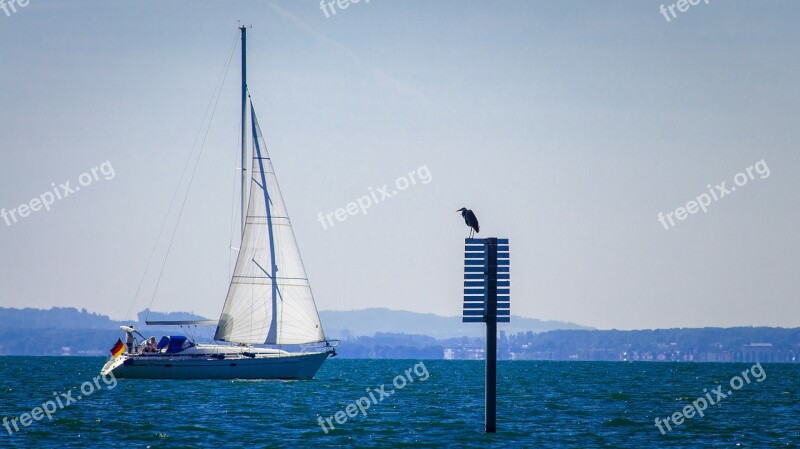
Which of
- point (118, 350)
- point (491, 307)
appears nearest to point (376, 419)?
point (491, 307)

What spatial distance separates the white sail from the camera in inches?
2810

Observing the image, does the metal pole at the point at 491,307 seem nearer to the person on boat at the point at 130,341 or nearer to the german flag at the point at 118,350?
the person on boat at the point at 130,341

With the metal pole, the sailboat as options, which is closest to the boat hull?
the sailboat

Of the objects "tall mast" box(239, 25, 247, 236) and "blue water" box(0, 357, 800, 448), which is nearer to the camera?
"blue water" box(0, 357, 800, 448)

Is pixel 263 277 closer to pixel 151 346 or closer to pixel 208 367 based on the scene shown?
pixel 208 367

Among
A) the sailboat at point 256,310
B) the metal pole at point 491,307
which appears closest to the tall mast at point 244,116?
the sailboat at point 256,310

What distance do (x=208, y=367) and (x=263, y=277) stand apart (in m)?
6.60

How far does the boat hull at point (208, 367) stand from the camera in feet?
Answer: 236

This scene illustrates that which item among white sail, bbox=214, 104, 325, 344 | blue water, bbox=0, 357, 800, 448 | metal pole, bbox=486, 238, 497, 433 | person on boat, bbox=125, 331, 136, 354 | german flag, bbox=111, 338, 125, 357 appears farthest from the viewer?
german flag, bbox=111, 338, 125, 357

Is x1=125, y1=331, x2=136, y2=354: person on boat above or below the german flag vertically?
above

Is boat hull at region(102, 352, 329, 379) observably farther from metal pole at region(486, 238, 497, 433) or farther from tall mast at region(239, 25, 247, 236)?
metal pole at region(486, 238, 497, 433)

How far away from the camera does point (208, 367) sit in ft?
237

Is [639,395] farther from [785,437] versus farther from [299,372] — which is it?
[785,437]

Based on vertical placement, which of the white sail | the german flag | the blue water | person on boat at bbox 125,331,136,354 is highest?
the white sail
